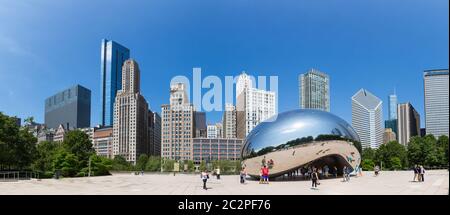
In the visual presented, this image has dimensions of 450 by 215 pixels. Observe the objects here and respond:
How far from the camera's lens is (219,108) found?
73.7 ft

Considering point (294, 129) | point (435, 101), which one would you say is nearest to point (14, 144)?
point (294, 129)

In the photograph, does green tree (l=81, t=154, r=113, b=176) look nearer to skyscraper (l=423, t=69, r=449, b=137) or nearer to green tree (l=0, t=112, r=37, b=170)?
green tree (l=0, t=112, r=37, b=170)

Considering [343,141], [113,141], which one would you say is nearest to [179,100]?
[113,141]

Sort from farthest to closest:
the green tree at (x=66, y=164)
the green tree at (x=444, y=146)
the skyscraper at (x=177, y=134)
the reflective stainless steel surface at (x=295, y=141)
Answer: the skyscraper at (x=177, y=134) → the green tree at (x=444, y=146) → the green tree at (x=66, y=164) → the reflective stainless steel surface at (x=295, y=141)

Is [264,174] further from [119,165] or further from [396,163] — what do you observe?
[119,165]

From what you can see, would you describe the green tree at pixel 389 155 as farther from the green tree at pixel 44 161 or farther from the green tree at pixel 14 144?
the green tree at pixel 14 144

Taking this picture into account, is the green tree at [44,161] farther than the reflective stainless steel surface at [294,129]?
Yes

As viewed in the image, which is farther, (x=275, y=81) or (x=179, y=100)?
(x=179, y=100)

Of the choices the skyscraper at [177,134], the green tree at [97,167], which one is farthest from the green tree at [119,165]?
the skyscraper at [177,134]

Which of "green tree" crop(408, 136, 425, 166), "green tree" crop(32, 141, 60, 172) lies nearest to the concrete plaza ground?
"green tree" crop(32, 141, 60, 172)

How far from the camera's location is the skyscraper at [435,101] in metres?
112

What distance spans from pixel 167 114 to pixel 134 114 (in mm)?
26351

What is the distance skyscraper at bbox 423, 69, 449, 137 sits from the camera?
366 ft
